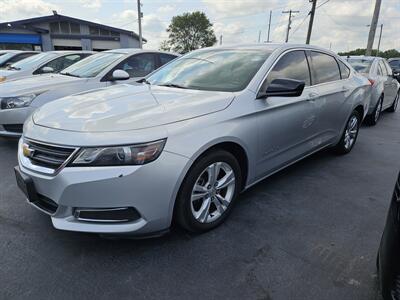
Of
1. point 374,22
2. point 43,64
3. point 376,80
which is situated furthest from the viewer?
point 374,22

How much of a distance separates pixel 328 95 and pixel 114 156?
2.94m

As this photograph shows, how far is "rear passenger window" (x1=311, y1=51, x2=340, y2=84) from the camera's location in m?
3.89

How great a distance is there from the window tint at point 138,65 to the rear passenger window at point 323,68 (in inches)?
126

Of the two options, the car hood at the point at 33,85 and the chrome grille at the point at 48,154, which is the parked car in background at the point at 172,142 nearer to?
the chrome grille at the point at 48,154

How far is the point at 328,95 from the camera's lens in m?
3.94

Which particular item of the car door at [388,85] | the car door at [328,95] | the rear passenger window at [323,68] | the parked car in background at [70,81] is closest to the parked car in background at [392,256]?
the car door at [328,95]

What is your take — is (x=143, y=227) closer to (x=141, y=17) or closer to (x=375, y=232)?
(x=375, y=232)

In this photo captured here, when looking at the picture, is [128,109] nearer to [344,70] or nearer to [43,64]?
[344,70]

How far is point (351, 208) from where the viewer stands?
318 cm

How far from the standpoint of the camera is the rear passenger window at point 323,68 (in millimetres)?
3891

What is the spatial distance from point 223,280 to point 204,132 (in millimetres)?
1045

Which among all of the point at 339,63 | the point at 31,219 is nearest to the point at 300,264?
the point at 31,219

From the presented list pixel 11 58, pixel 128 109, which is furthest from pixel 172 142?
pixel 11 58

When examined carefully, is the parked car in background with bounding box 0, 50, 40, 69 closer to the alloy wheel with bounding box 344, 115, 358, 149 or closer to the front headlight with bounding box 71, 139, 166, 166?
the front headlight with bounding box 71, 139, 166, 166
